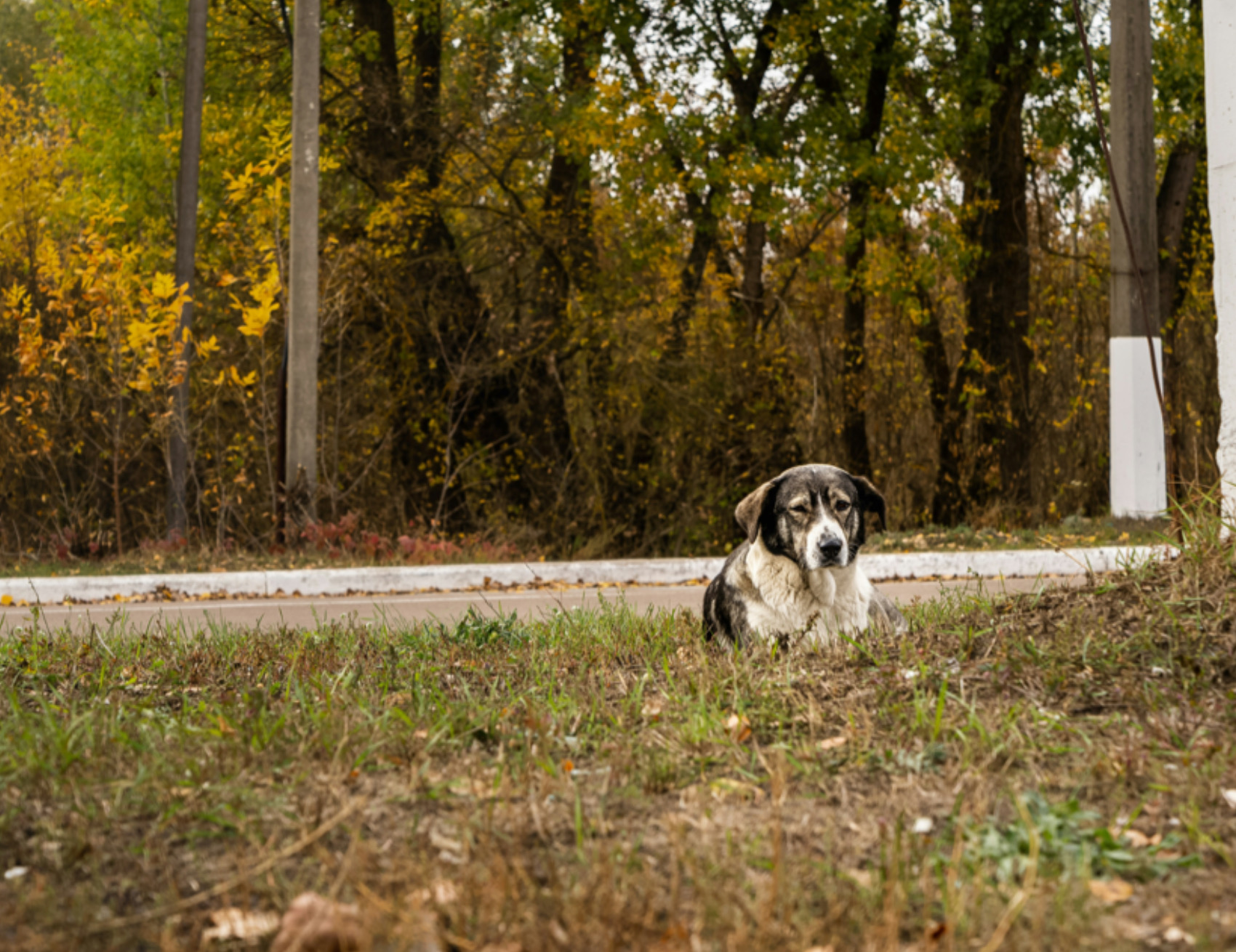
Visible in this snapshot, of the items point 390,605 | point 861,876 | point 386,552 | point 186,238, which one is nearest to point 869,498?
point 861,876

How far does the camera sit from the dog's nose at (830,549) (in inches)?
201

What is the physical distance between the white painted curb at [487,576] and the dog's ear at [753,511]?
5363 millimetres

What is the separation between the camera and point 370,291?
16.4 metres

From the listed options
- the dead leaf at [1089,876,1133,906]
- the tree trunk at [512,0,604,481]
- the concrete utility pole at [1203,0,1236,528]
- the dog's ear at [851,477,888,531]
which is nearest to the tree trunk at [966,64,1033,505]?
the tree trunk at [512,0,604,481]

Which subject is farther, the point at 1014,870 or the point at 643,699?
the point at 643,699

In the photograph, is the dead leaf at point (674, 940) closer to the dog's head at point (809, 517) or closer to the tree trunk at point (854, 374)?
the dog's head at point (809, 517)

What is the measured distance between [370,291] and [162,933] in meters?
14.4

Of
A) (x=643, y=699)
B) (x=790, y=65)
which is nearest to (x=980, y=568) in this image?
(x=643, y=699)

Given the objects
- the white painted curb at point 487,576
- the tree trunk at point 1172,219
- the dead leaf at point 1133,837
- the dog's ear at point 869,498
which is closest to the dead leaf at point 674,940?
the dead leaf at point 1133,837

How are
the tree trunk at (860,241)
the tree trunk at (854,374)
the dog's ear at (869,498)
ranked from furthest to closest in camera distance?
A: the tree trunk at (854,374) → the tree trunk at (860,241) → the dog's ear at (869,498)

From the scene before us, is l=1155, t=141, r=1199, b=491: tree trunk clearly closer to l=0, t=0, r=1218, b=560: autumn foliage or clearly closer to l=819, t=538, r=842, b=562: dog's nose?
l=0, t=0, r=1218, b=560: autumn foliage

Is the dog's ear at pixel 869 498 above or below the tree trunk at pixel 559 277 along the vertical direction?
below

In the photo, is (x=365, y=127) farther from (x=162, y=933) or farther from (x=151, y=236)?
(x=162, y=933)

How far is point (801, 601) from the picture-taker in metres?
5.34
